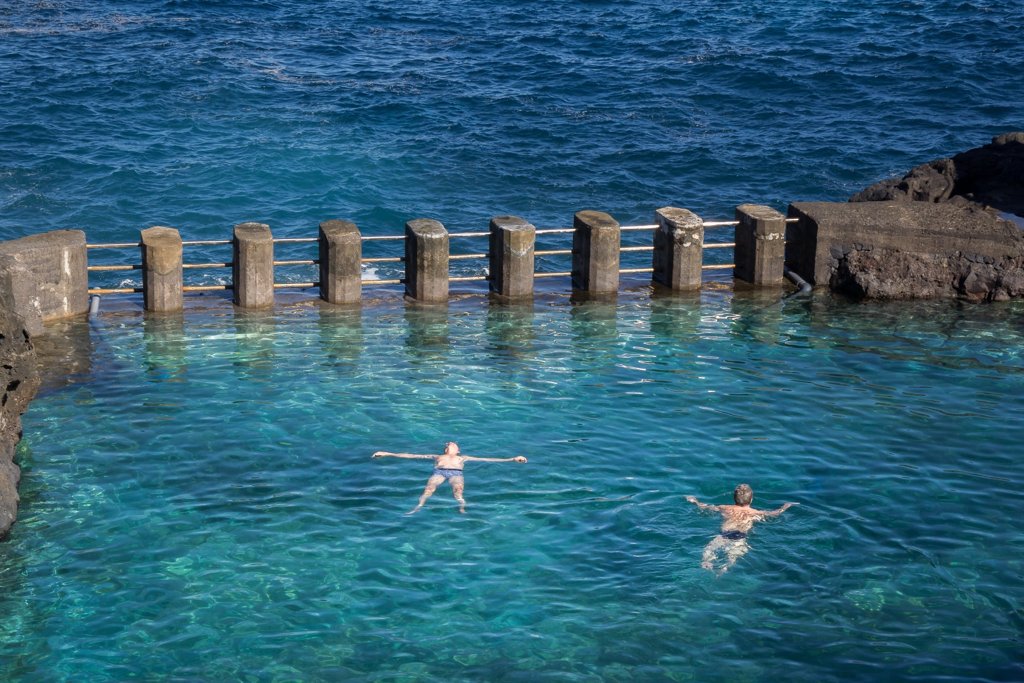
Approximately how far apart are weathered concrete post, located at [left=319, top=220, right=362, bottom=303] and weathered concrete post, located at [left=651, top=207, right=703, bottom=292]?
5864 millimetres

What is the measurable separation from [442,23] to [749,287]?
3617 centimetres

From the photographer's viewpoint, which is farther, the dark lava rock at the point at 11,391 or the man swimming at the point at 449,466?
the man swimming at the point at 449,466

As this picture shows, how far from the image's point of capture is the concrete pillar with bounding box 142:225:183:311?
74.9 feet

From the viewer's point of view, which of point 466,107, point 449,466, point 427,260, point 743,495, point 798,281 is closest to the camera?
point 743,495

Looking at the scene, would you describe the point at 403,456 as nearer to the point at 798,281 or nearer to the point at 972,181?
the point at 798,281

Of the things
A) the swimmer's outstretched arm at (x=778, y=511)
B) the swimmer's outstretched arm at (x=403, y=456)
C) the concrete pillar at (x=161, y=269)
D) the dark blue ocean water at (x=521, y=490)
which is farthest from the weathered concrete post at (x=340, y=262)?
the swimmer's outstretched arm at (x=778, y=511)

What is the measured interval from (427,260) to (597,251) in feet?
10.6

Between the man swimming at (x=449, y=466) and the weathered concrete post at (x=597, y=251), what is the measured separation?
7.41m

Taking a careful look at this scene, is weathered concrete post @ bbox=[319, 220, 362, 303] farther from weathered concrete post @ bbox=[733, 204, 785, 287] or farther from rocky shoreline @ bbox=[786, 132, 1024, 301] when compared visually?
rocky shoreline @ bbox=[786, 132, 1024, 301]

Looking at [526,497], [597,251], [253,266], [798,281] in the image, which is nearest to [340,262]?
[253,266]

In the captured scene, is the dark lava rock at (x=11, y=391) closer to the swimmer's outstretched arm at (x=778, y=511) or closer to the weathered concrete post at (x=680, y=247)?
the swimmer's outstretched arm at (x=778, y=511)

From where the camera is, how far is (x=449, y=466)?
17562mm

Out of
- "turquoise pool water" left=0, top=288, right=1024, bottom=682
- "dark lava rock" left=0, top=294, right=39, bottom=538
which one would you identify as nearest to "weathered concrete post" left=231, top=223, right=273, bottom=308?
"turquoise pool water" left=0, top=288, right=1024, bottom=682

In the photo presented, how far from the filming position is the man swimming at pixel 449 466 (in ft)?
55.8
